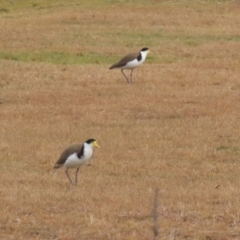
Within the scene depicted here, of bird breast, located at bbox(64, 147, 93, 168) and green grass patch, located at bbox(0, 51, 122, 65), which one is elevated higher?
bird breast, located at bbox(64, 147, 93, 168)

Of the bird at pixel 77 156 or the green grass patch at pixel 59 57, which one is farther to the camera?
the green grass patch at pixel 59 57

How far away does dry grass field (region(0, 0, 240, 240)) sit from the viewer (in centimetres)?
970

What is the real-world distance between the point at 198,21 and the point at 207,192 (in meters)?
21.8

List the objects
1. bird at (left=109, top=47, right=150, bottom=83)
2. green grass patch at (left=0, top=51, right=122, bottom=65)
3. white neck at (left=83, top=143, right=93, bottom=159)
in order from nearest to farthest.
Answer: white neck at (left=83, top=143, right=93, bottom=159)
bird at (left=109, top=47, right=150, bottom=83)
green grass patch at (left=0, top=51, right=122, bottom=65)

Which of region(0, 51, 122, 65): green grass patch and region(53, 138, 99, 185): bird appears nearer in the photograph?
region(53, 138, 99, 185): bird

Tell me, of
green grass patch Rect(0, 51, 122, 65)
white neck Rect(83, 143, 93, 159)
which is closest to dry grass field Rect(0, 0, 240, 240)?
green grass patch Rect(0, 51, 122, 65)

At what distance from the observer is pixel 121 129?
1525 cm

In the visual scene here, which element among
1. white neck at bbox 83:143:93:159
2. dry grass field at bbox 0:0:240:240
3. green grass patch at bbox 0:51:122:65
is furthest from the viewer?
green grass patch at bbox 0:51:122:65

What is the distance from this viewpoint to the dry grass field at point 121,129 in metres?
9.70

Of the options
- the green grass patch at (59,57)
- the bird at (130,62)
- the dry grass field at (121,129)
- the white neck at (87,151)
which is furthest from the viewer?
the green grass patch at (59,57)

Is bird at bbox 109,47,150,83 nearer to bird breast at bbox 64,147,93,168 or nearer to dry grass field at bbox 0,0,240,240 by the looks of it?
dry grass field at bbox 0,0,240,240

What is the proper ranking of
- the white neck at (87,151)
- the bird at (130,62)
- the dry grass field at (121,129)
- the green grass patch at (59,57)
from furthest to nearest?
the green grass patch at (59,57)
the bird at (130,62)
the white neck at (87,151)
the dry grass field at (121,129)

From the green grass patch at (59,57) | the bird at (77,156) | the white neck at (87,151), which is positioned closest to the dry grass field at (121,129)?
the green grass patch at (59,57)

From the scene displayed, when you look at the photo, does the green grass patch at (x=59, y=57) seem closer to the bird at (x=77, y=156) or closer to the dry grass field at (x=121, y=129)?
the dry grass field at (x=121, y=129)
